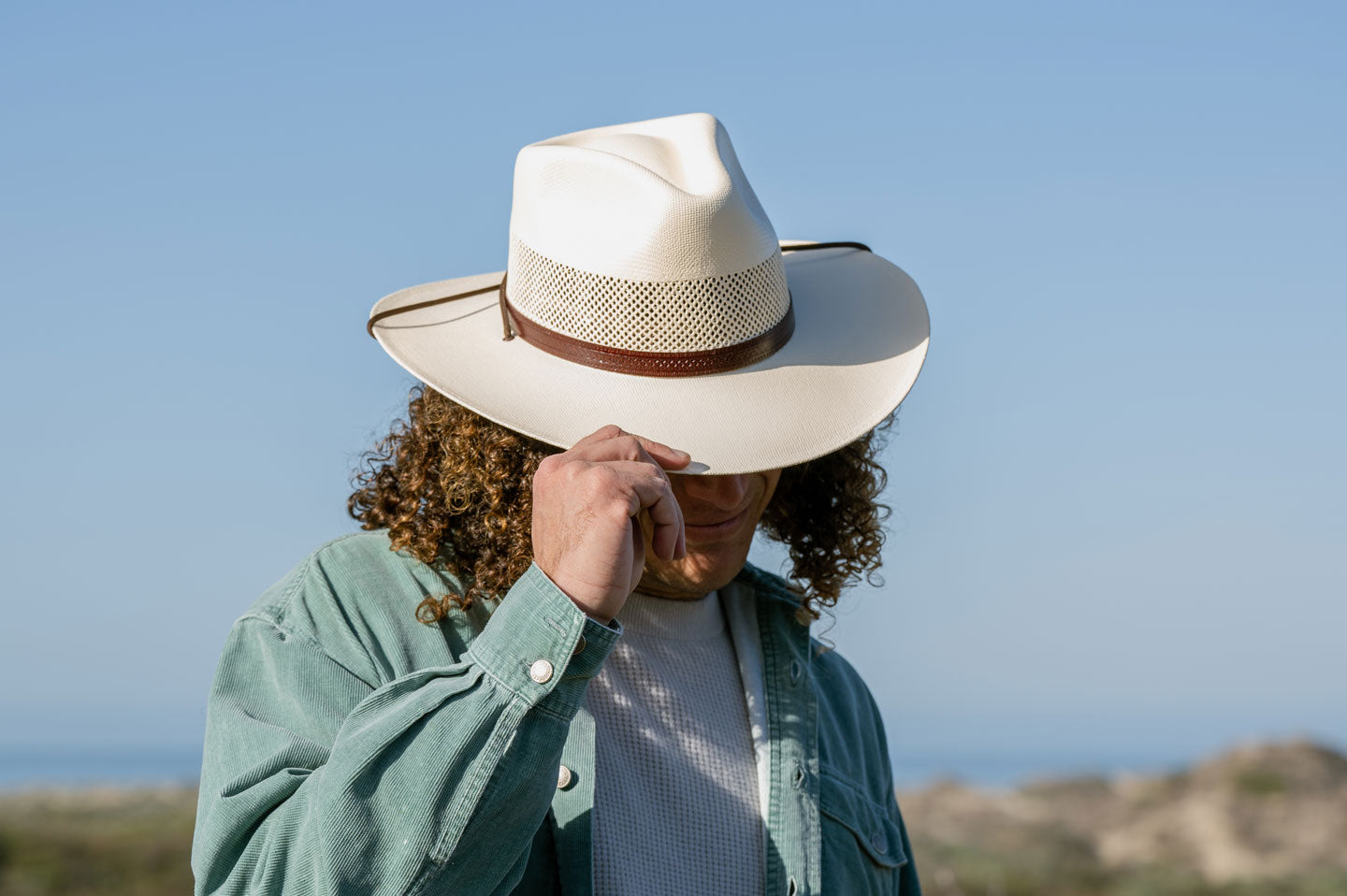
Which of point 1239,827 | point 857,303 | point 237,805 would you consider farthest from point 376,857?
point 1239,827

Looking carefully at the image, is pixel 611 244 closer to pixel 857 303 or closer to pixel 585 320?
pixel 585 320

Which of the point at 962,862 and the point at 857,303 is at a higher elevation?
the point at 857,303

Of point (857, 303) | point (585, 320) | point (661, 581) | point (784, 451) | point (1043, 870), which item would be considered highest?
point (857, 303)

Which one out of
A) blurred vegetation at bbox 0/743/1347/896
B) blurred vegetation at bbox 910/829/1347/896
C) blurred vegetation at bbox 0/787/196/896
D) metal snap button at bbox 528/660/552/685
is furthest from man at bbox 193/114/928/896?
blurred vegetation at bbox 0/787/196/896

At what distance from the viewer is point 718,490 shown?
259cm

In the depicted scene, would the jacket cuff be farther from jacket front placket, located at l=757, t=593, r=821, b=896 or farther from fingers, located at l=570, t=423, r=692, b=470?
jacket front placket, located at l=757, t=593, r=821, b=896

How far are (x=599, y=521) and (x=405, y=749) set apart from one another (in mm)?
383

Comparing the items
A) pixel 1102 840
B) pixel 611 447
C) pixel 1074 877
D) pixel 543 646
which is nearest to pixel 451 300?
pixel 611 447

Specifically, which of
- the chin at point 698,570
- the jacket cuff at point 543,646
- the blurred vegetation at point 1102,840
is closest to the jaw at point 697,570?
the chin at point 698,570

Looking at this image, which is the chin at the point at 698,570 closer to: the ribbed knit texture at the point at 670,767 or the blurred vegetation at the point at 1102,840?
the ribbed knit texture at the point at 670,767

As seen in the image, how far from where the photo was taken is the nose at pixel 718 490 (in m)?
2.57

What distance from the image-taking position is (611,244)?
2.49 metres

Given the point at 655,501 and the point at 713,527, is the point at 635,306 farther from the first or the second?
the point at 655,501

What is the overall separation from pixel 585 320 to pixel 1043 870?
33.9 ft
